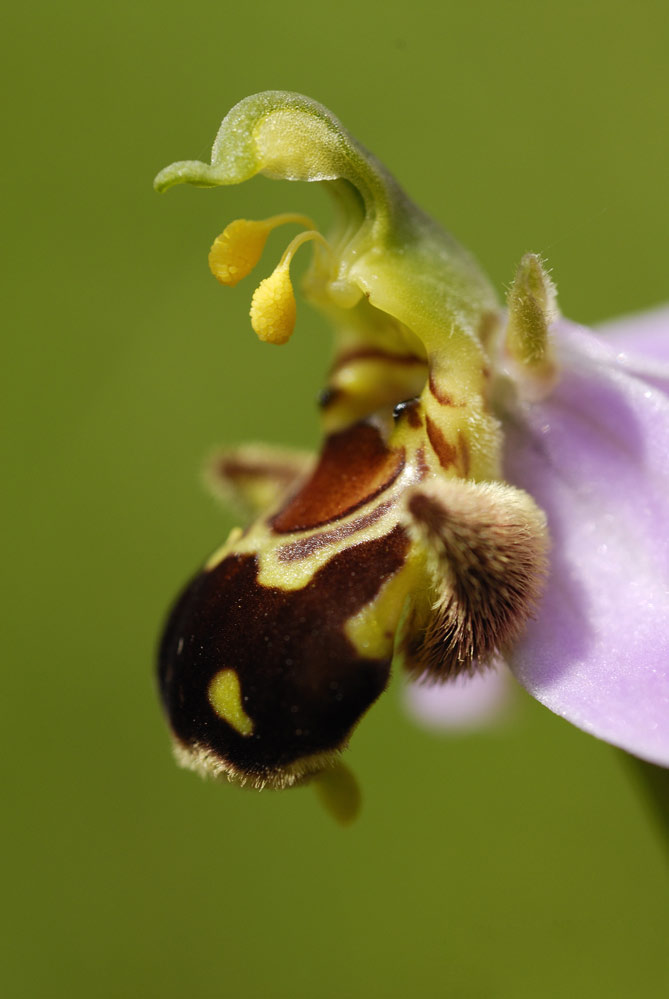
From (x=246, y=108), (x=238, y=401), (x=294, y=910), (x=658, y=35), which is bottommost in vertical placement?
(x=294, y=910)

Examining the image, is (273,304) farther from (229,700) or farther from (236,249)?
(229,700)

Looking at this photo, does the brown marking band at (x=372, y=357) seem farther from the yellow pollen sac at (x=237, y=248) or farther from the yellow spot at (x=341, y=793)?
the yellow spot at (x=341, y=793)

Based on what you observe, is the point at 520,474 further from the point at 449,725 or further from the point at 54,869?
the point at 54,869

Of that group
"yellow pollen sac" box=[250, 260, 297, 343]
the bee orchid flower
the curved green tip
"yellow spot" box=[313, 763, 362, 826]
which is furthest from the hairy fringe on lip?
the curved green tip

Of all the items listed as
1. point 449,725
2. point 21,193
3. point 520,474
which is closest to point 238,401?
point 21,193

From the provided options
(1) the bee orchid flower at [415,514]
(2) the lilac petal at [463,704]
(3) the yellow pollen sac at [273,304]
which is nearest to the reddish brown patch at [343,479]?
(1) the bee orchid flower at [415,514]

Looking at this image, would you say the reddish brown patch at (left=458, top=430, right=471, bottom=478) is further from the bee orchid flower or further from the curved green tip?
the curved green tip
